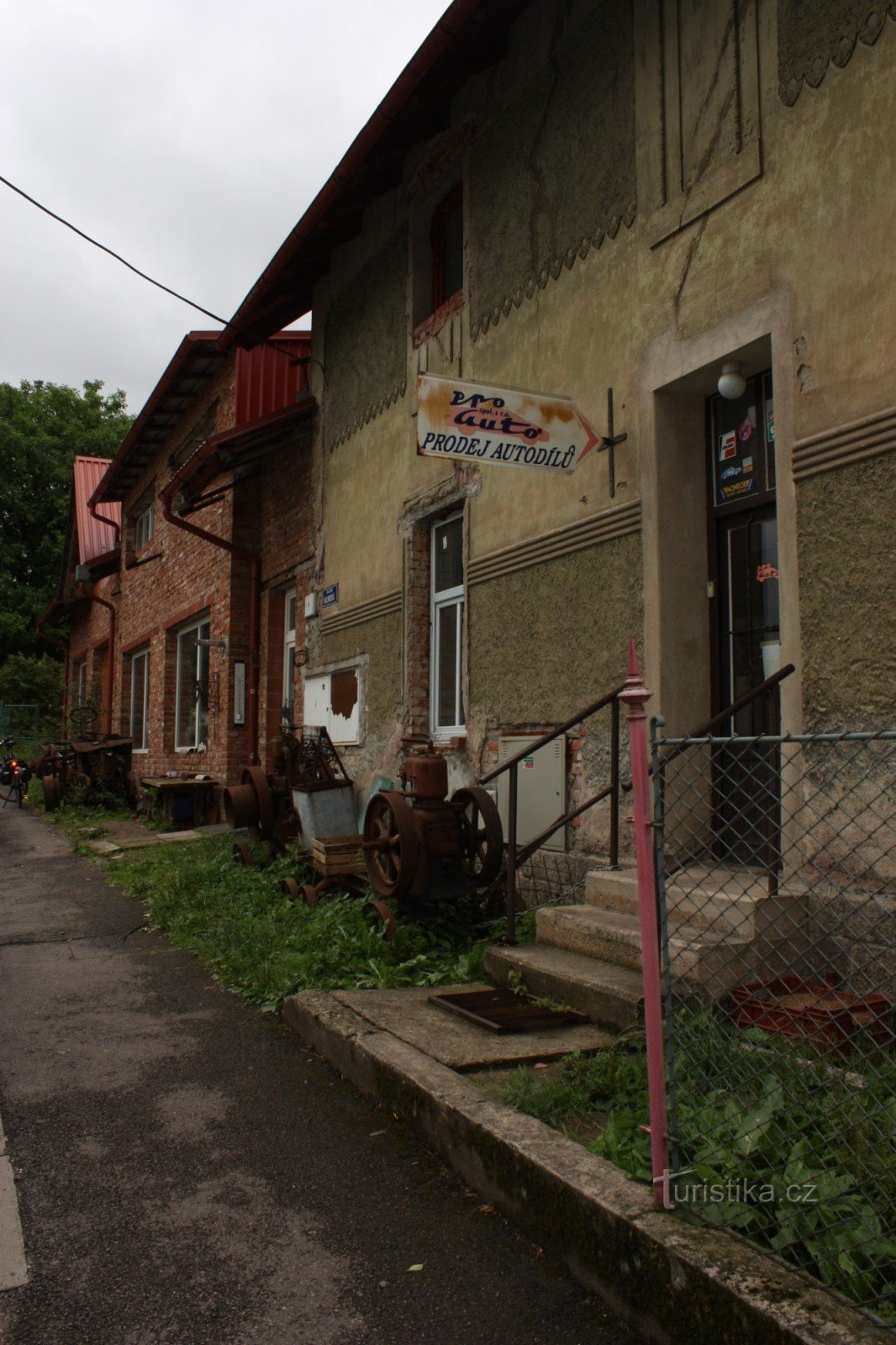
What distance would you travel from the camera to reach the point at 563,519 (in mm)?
6539

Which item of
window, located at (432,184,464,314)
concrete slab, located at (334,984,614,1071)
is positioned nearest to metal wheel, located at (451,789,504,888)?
concrete slab, located at (334,984,614,1071)

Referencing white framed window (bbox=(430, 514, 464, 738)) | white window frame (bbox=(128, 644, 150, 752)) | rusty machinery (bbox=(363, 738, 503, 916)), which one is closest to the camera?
→ rusty machinery (bbox=(363, 738, 503, 916))

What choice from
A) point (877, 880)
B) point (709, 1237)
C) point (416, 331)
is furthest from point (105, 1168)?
point (416, 331)

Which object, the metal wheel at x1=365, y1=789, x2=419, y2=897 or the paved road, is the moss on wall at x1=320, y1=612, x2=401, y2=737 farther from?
the paved road

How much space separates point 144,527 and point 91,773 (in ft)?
15.9

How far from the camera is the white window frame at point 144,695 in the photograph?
56.9 feet

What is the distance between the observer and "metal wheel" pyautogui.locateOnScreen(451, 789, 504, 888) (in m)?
6.16

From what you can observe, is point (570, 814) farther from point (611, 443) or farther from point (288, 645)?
point (288, 645)

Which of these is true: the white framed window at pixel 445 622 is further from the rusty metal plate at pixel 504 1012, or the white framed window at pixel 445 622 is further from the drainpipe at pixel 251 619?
the drainpipe at pixel 251 619

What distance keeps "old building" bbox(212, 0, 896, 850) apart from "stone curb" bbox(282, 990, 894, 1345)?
2.38 metres

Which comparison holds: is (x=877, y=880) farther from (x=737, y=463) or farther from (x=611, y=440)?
(x=611, y=440)

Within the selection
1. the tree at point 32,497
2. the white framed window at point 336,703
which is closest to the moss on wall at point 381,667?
the white framed window at point 336,703

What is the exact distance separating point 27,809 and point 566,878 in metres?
14.2

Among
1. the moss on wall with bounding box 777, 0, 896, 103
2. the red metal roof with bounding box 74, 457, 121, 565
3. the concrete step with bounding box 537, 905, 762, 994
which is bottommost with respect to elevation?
the concrete step with bounding box 537, 905, 762, 994
